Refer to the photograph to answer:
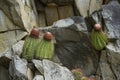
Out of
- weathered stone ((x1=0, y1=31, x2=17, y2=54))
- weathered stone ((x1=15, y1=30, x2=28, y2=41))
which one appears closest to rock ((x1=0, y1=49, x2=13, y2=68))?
weathered stone ((x1=0, y1=31, x2=17, y2=54))

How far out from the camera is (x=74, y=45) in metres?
9.45

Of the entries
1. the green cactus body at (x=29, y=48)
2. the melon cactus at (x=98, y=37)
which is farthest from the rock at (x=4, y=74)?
the melon cactus at (x=98, y=37)

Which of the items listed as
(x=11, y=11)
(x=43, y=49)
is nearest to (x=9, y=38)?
(x=11, y=11)

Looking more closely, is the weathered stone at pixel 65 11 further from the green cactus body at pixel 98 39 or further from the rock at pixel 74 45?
the green cactus body at pixel 98 39

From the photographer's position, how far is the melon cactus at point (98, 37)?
8.74 metres

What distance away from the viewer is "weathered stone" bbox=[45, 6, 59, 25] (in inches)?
420

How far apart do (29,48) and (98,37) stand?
1.46 metres

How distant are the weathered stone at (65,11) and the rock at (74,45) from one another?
1166 millimetres

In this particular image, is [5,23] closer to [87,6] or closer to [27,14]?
[27,14]

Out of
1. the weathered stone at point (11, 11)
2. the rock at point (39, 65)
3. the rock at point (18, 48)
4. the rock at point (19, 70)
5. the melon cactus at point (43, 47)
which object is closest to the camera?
the rock at point (19, 70)

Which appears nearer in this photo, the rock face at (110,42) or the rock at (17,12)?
the rock face at (110,42)

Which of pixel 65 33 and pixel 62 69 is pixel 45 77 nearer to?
pixel 62 69

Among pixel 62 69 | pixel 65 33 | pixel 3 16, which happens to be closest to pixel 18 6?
pixel 3 16

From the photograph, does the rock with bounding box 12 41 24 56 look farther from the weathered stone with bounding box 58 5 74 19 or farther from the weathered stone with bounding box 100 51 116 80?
the weathered stone with bounding box 58 5 74 19
